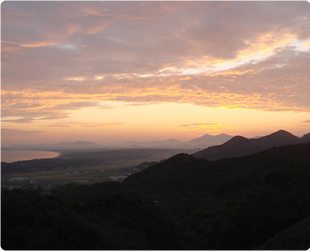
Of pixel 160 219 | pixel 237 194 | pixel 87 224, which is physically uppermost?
pixel 87 224

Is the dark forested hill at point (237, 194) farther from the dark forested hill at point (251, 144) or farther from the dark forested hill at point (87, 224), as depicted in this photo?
the dark forested hill at point (251, 144)

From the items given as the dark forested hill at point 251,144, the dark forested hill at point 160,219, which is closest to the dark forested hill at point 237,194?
the dark forested hill at point 160,219

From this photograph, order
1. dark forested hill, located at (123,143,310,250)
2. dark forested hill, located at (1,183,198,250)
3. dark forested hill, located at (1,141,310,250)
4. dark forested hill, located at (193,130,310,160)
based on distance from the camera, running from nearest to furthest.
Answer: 1. dark forested hill, located at (1,183,198,250)
2. dark forested hill, located at (1,141,310,250)
3. dark forested hill, located at (123,143,310,250)
4. dark forested hill, located at (193,130,310,160)

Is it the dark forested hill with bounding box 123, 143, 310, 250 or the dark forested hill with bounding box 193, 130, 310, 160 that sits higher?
the dark forested hill with bounding box 193, 130, 310, 160

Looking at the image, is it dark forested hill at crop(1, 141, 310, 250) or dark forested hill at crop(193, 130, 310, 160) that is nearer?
dark forested hill at crop(1, 141, 310, 250)

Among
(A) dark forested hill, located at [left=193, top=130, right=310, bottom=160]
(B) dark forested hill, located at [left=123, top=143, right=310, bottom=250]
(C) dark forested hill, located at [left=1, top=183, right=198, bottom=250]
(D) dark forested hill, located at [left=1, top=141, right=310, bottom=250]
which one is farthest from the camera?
(A) dark forested hill, located at [left=193, top=130, right=310, bottom=160]

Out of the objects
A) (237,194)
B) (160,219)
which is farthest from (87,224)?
(237,194)

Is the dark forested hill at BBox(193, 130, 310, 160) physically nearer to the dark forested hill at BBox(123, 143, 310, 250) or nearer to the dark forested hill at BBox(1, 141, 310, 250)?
the dark forested hill at BBox(123, 143, 310, 250)

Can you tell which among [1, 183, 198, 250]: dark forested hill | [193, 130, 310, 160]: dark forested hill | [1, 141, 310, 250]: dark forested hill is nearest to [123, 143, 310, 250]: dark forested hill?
[1, 141, 310, 250]: dark forested hill

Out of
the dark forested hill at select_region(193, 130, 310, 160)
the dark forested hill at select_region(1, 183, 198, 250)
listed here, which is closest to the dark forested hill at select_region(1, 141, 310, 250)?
the dark forested hill at select_region(1, 183, 198, 250)

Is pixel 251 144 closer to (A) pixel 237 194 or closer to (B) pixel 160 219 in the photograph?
(A) pixel 237 194

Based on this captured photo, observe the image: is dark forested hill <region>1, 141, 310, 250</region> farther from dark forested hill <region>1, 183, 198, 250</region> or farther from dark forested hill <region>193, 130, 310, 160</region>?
dark forested hill <region>193, 130, 310, 160</region>
